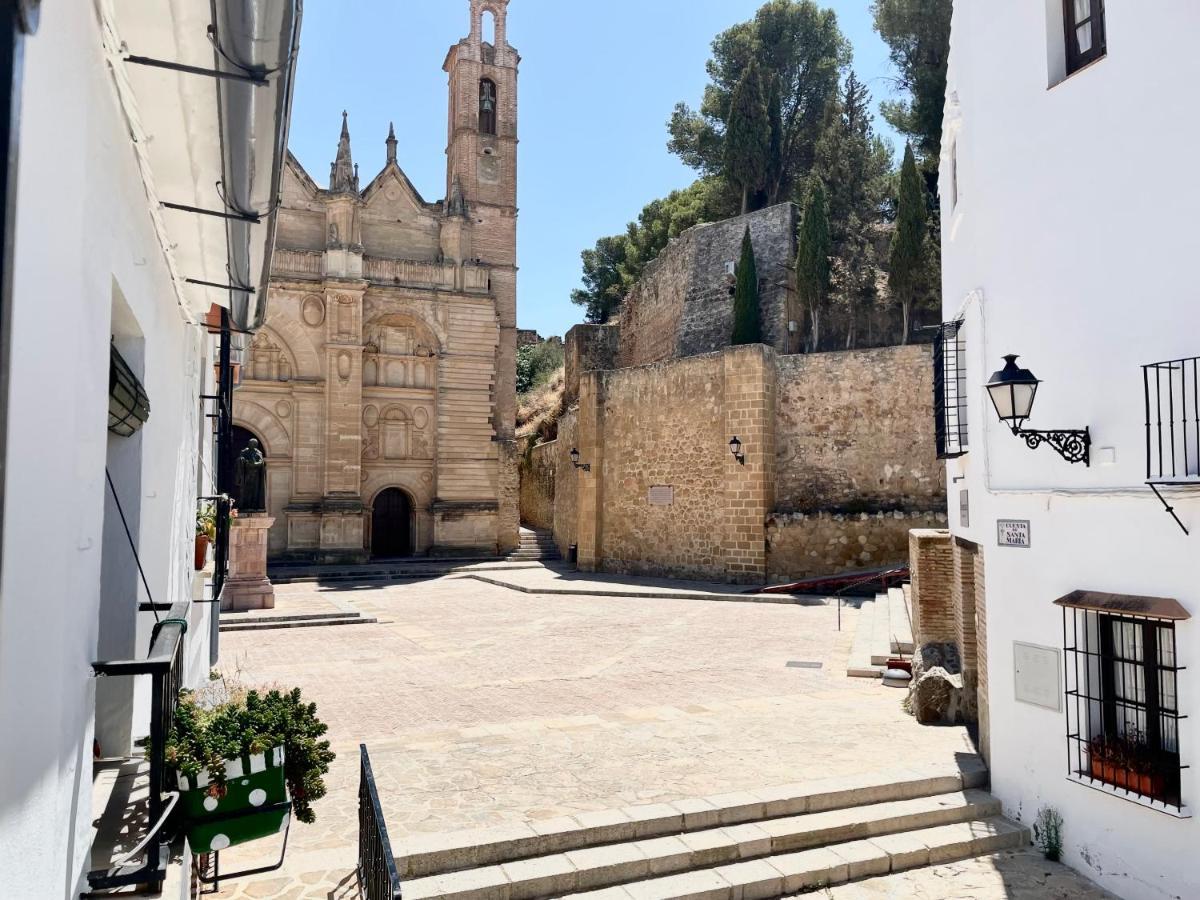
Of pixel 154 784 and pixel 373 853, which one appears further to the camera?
pixel 373 853

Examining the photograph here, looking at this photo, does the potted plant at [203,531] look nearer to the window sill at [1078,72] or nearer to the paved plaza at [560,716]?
the paved plaza at [560,716]

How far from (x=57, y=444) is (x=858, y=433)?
18881 millimetres

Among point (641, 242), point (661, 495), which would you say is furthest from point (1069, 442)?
point (641, 242)

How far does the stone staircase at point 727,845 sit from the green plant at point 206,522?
4040mm

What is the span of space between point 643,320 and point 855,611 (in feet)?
69.6

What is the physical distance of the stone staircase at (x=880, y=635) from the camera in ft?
33.7

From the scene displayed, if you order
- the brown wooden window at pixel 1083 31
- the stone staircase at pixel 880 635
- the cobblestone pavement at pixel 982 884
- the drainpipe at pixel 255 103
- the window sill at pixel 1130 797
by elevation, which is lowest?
the cobblestone pavement at pixel 982 884

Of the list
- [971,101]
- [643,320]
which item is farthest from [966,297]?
[643,320]

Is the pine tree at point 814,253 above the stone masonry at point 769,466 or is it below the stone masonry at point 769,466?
above

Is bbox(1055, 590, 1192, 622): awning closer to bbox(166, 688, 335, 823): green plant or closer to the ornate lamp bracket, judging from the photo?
the ornate lamp bracket

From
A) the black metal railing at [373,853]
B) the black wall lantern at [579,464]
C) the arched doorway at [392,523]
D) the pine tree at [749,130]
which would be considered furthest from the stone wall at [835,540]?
the pine tree at [749,130]

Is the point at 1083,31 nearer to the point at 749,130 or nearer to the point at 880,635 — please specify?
the point at 880,635

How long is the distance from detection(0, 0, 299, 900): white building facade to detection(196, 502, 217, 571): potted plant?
2356mm

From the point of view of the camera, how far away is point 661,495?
2183 centimetres
